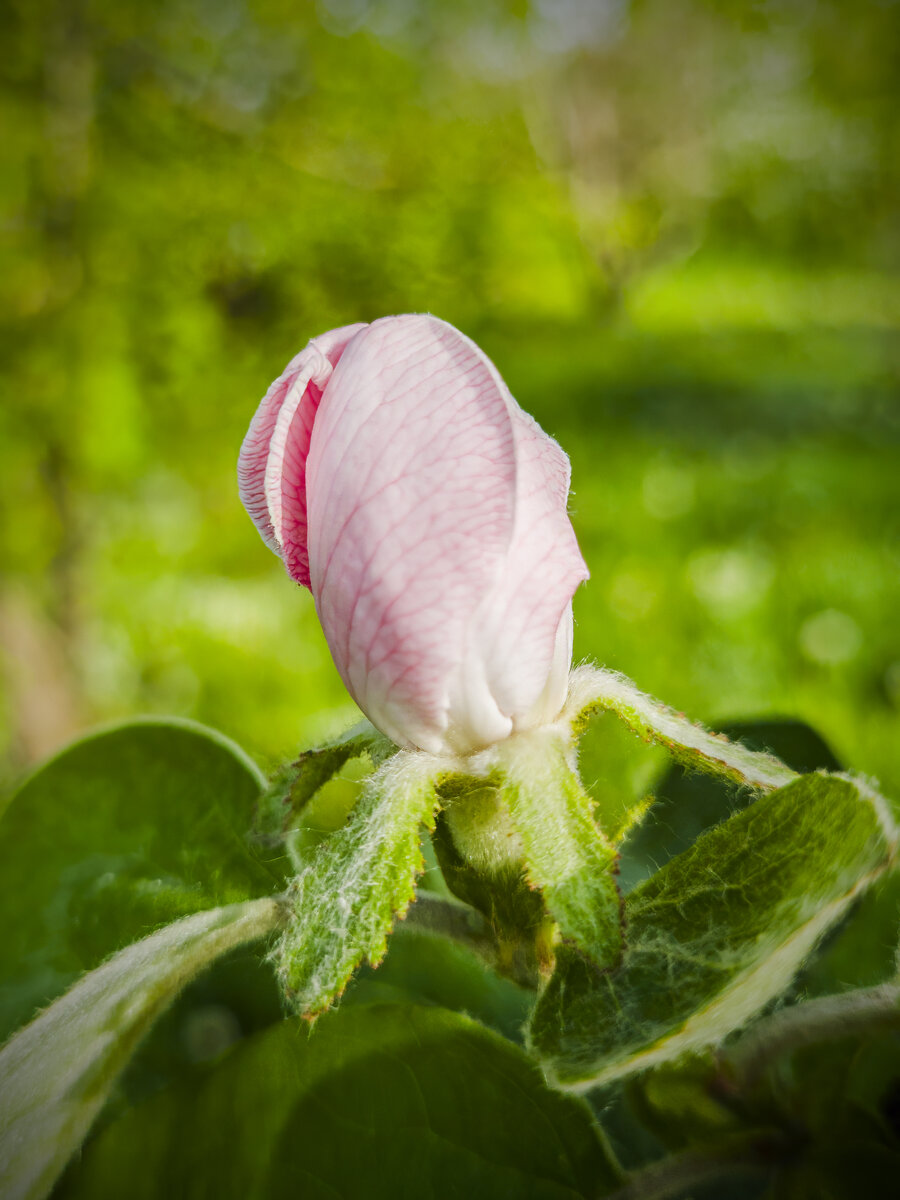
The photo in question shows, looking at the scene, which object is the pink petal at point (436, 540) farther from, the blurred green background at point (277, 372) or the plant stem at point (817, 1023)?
the blurred green background at point (277, 372)

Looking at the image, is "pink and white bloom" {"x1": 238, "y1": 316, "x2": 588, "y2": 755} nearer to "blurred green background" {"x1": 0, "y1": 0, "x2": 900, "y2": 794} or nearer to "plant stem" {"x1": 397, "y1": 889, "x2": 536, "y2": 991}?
"plant stem" {"x1": 397, "y1": 889, "x2": 536, "y2": 991}

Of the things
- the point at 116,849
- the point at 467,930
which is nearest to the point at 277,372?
the point at 116,849

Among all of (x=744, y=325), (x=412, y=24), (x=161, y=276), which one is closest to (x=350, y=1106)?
(x=161, y=276)

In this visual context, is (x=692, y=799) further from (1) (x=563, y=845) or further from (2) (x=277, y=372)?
(2) (x=277, y=372)

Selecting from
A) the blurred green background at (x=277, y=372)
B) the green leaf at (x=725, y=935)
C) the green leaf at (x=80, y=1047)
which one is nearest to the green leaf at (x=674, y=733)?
the green leaf at (x=725, y=935)

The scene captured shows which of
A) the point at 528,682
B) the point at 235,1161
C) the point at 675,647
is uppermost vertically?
the point at 528,682

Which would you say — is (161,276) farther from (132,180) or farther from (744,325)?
(744,325)
